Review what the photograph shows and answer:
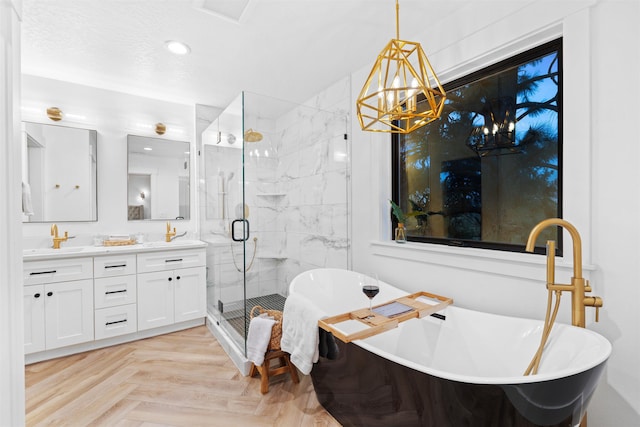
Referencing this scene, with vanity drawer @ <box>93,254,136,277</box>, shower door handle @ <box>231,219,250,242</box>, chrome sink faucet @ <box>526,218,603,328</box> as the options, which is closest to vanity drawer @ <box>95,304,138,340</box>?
vanity drawer @ <box>93,254,136,277</box>

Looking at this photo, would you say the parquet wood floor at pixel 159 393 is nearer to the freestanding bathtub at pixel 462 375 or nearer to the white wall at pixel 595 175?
the freestanding bathtub at pixel 462 375

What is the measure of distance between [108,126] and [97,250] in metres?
1.34

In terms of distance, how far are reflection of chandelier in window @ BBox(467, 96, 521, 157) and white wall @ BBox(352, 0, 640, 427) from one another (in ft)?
0.91

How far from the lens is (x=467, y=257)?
6.24 ft

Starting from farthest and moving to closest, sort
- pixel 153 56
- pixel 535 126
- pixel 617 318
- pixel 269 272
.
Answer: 1. pixel 269 272
2. pixel 153 56
3. pixel 535 126
4. pixel 617 318

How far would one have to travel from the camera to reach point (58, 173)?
9.61 feet

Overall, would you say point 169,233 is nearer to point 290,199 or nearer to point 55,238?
point 55,238

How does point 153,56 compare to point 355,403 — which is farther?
point 153,56

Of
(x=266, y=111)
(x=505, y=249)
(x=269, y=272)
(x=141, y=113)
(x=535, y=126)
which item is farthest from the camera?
(x=141, y=113)

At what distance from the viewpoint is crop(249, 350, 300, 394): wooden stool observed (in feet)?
6.95

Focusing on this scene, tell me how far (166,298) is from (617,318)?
3.35 meters

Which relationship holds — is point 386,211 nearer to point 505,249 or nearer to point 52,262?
point 505,249

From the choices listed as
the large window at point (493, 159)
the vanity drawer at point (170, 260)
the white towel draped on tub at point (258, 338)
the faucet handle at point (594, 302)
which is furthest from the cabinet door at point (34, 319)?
the faucet handle at point (594, 302)

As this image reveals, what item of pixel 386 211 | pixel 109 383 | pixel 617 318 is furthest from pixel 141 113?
pixel 617 318
